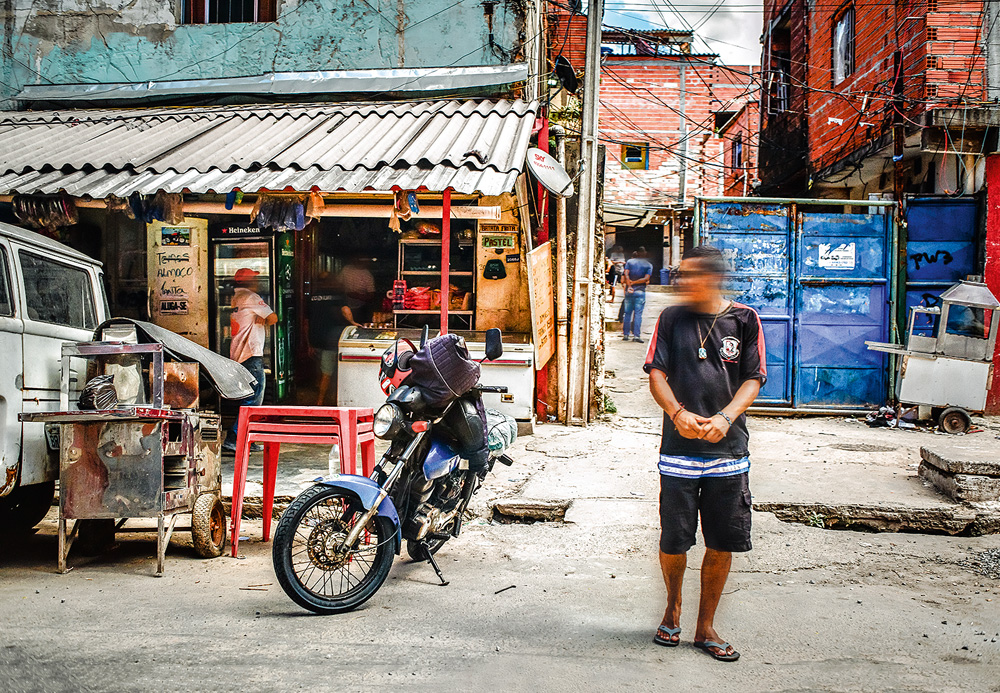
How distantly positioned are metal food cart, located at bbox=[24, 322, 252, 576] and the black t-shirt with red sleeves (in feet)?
9.23

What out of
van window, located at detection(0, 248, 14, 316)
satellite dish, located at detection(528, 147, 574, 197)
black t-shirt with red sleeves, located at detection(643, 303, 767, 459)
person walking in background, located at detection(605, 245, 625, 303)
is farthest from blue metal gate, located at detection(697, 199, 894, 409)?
person walking in background, located at detection(605, 245, 625, 303)

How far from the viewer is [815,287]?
9.85 meters

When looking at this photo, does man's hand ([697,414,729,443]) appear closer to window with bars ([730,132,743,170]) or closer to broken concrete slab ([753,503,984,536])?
broken concrete slab ([753,503,984,536])

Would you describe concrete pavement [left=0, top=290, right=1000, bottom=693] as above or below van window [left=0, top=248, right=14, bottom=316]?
below

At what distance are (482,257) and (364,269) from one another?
1.67 meters

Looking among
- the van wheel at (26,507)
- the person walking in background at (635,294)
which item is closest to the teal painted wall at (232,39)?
the van wheel at (26,507)

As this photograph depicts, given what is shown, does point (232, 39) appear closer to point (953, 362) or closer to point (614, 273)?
point (953, 362)

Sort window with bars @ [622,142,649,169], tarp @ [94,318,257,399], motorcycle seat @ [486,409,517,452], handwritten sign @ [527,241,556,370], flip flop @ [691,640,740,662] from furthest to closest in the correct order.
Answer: window with bars @ [622,142,649,169] → handwritten sign @ [527,241,556,370] → tarp @ [94,318,257,399] → motorcycle seat @ [486,409,517,452] → flip flop @ [691,640,740,662]

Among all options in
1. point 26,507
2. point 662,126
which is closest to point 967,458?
point 26,507

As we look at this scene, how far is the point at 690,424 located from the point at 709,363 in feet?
0.98

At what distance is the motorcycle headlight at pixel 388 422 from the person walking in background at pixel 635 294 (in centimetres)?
1090

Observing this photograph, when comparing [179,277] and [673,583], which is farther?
[179,277]

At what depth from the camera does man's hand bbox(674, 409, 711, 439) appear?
321 cm

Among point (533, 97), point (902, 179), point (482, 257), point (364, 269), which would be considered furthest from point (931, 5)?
point (364, 269)
